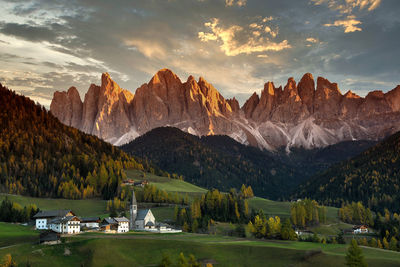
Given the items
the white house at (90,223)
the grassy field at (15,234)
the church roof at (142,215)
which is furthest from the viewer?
the church roof at (142,215)

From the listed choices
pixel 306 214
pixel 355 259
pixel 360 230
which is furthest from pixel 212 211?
pixel 355 259

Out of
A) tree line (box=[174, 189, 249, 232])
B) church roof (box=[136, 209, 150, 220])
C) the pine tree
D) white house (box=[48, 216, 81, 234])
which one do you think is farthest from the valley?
tree line (box=[174, 189, 249, 232])

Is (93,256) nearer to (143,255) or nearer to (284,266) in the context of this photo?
(143,255)

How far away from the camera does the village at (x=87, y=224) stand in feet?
334

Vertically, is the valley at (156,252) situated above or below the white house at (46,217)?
below

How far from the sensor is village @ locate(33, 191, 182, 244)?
334ft

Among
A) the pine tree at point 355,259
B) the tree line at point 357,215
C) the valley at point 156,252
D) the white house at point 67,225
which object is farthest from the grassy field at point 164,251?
the tree line at point 357,215

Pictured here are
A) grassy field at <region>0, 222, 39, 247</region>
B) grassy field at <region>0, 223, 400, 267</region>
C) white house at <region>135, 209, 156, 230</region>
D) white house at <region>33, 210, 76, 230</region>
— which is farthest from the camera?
white house at <region>135, 209, 156, 230</region>

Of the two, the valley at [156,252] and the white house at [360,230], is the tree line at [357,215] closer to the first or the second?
the white house at [360,230]

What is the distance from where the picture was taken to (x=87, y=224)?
11600cm

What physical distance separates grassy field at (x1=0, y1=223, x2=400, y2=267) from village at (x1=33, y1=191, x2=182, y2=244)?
278 inches

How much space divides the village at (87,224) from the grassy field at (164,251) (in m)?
7.06

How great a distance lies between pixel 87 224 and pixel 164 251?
40.4m

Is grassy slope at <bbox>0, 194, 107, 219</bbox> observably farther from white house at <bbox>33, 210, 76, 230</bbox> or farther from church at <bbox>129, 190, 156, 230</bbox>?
white house at <bbox>33, 210, 76, 230</bbox>
